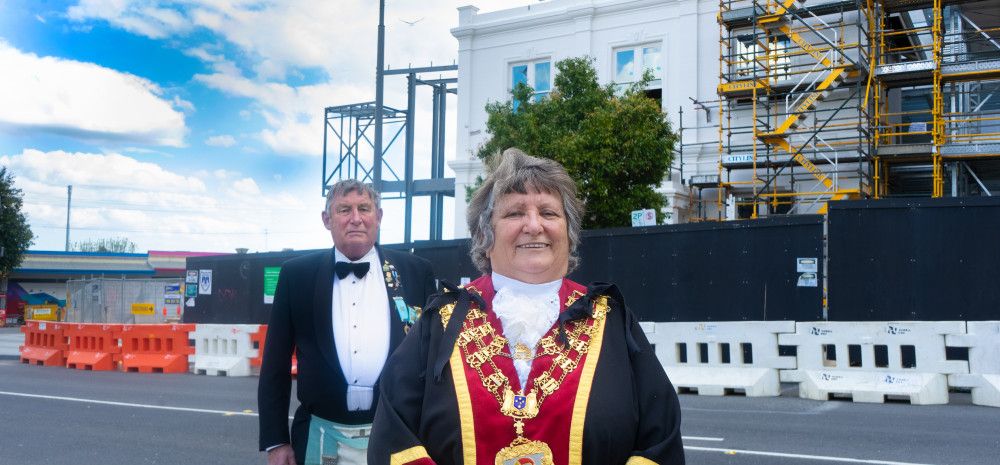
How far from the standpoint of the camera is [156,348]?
17891 mm

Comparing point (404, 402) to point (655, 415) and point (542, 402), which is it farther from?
point (655, 415)

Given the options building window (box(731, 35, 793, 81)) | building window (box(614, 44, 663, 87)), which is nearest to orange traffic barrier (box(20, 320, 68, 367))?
building window (box(614, 44, 663, 87))

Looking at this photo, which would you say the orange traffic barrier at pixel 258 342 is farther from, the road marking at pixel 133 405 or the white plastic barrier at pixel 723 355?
the white plastic barrier at pixel 723 355

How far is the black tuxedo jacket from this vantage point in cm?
413

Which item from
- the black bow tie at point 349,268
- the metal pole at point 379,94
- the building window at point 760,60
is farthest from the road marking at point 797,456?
the building window at point 760,60

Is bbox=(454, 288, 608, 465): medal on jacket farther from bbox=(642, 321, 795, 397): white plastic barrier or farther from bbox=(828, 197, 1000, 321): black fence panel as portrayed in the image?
bbox=(828, 197, 1000, 321): black fence panel

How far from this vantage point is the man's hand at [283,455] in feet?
13.8

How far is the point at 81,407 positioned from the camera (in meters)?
12.0

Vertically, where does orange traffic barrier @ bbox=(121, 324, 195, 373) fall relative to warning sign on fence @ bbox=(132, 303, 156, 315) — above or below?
below

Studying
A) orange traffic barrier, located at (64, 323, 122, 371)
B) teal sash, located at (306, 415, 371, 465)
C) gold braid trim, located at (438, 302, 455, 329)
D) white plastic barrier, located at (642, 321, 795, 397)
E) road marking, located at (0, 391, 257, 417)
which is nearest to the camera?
gold braid trim, located at (438, 302, 455, 329)

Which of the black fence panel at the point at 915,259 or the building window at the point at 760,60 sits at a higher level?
the building window at the point at 760,60

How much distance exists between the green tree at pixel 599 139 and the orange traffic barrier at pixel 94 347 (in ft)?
36.2

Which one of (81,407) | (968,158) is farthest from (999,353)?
(968,158)

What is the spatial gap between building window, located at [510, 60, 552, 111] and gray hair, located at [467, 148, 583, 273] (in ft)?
94.1
